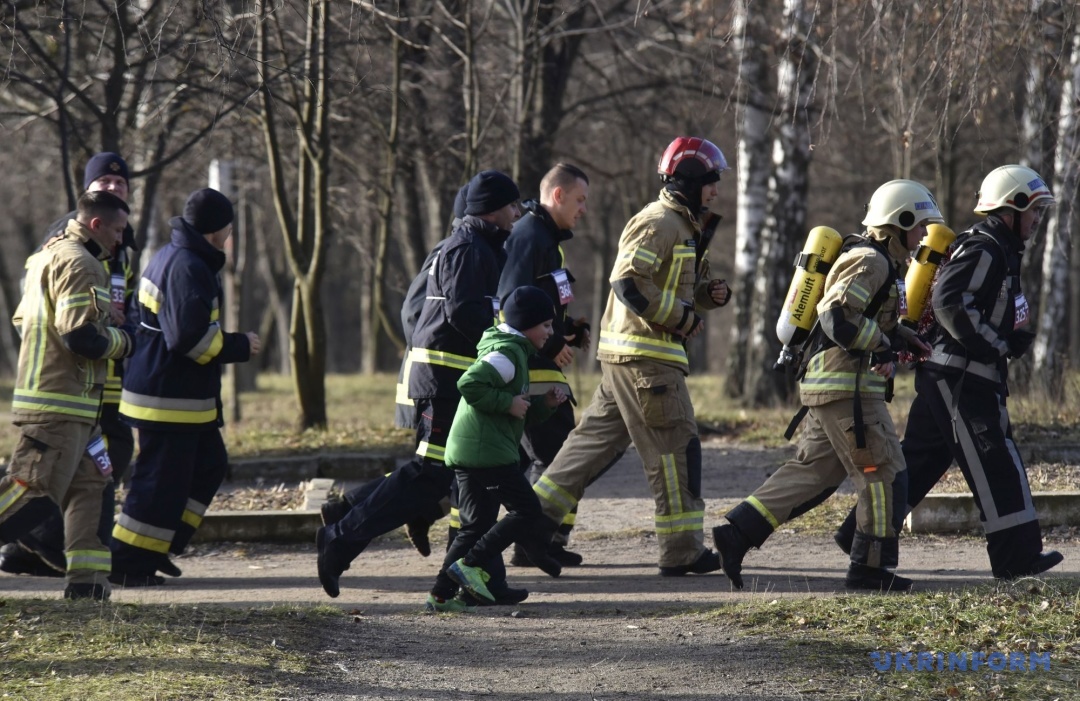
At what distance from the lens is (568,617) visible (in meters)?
6.00

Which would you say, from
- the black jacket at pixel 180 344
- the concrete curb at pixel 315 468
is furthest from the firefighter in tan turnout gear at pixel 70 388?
the concrete curb at pixel 315 468

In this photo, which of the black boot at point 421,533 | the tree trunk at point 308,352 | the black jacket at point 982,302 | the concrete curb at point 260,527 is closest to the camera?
the black jacket at point 982,302

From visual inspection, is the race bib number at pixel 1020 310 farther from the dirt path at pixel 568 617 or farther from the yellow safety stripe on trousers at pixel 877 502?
the dirt path at pixel 568 617

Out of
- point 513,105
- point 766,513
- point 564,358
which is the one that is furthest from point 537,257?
point 513,105

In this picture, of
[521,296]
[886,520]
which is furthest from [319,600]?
[886,520]

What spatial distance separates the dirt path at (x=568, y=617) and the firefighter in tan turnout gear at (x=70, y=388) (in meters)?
0.60

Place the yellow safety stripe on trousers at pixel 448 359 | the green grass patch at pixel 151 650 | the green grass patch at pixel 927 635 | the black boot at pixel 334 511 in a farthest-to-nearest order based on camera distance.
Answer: the black boot at pixel 334 511
the yellow safety stripe on trousers at pixel 448 359
the green grass patch at pixel 927 635
the green grass patch at pixel 151 650

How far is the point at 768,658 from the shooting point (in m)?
5.04

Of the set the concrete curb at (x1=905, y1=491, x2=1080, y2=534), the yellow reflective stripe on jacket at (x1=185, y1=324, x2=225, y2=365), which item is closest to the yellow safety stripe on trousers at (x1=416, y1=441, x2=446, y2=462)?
the yellow reflective stripe on jacket at (x1=185, y1=324, x2=225, y2=365)

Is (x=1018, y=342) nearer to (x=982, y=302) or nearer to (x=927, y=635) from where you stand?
(x=982, y=302)

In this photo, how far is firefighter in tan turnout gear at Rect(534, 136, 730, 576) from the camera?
6.66 meters

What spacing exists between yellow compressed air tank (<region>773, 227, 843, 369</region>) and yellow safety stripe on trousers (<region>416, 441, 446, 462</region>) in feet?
5.61

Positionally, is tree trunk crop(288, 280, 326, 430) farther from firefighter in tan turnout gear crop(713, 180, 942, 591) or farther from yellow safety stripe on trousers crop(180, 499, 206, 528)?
firefighter in tan turnout gear crop(713, 180, 942, 591)

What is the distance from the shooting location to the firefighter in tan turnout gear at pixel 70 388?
20.4 ft
